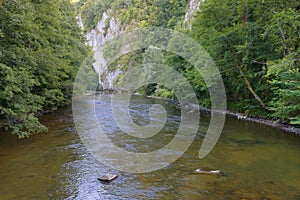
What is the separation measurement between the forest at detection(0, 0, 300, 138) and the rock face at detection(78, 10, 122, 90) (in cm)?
4120

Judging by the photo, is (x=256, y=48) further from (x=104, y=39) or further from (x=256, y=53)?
(x=104, y=39)

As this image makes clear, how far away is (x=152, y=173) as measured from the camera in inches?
311

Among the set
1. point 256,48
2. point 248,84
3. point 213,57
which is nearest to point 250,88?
point 248,84

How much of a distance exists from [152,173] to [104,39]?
8587cm

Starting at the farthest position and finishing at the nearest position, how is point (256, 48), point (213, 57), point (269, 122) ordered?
1. point (213, 57)
2. point (256, 48)
3. point (269, 122)

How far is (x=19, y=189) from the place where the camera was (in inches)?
251

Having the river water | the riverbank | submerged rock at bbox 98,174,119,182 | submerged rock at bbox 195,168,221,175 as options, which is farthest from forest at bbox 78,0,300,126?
submerged rock at bbox 98,174,119,182

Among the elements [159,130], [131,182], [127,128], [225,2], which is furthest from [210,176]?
[225,2]

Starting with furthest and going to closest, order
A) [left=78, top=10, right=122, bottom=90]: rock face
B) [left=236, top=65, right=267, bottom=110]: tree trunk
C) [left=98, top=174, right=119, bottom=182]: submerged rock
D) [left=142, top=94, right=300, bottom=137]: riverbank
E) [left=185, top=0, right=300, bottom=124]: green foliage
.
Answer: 1. [left=78, top=10, right=122, bottom=90]: rock face
2. [left=236, top=65, right=267, bottom=110]: tree trunk
3. [left=142, top=94, right=300, bottom=137]: riverbank
4. [left=185, top=0, right=300, bottom=124]: green foliage
5. [left=98, top=174, right=119, bottom=182]: submerged rock

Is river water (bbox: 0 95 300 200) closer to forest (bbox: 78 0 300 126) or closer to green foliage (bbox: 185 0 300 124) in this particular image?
forest (bbox: 78 0 300 126)

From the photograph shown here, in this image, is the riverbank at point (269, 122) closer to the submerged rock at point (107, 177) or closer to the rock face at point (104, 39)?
the submerged rock at point (107, 177)

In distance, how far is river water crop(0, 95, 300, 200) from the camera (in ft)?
21.0

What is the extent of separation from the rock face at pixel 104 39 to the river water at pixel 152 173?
5918 cm

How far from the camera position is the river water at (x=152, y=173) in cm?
641
